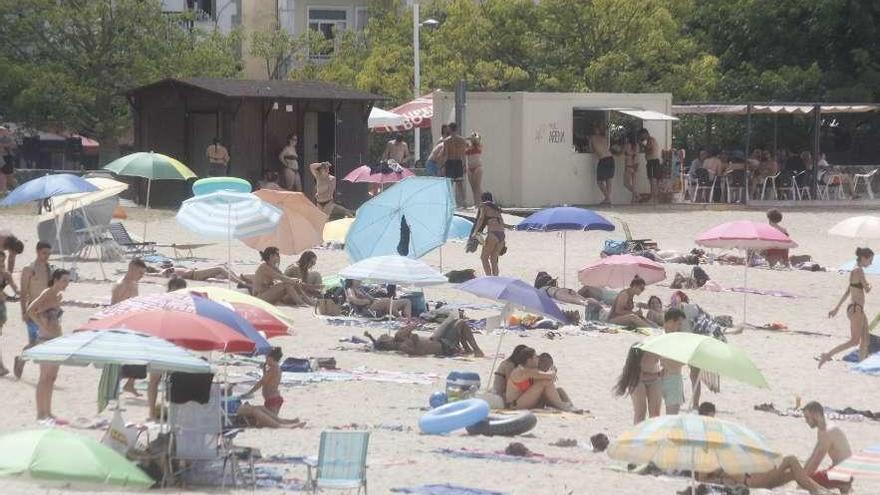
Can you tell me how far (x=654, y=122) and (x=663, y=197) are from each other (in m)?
1.74

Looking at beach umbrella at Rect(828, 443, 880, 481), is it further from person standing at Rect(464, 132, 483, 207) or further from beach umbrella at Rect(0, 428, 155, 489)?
person standing at Rect(464, 132, 483, 207)

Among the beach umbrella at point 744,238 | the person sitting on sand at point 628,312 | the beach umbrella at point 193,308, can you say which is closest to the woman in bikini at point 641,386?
the beach umbrella at point 193,308

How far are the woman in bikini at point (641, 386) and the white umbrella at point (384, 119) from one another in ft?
76.7

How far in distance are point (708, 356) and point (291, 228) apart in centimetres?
1092

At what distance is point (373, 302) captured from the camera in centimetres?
2159

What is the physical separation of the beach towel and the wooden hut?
20355mm

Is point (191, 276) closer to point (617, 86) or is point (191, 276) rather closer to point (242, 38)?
point (617, 86)

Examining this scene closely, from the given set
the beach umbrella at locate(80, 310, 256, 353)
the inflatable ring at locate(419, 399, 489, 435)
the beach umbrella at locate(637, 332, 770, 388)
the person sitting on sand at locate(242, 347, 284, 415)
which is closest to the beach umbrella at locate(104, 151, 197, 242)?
the person sitting on sand at locate(242, 347, 284, 415)

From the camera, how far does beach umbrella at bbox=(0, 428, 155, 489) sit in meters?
9.62

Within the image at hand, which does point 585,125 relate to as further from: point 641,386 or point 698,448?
point 698,448

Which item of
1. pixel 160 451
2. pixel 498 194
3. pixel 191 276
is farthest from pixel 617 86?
pixel 160 451

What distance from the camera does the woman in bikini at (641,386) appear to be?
14.7 metres

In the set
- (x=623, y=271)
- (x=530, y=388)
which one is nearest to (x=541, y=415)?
(x=530, y=388)

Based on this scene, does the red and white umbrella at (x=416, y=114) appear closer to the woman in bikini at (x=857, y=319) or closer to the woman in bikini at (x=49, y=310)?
the woman in bikini at (x=857, y=319)
